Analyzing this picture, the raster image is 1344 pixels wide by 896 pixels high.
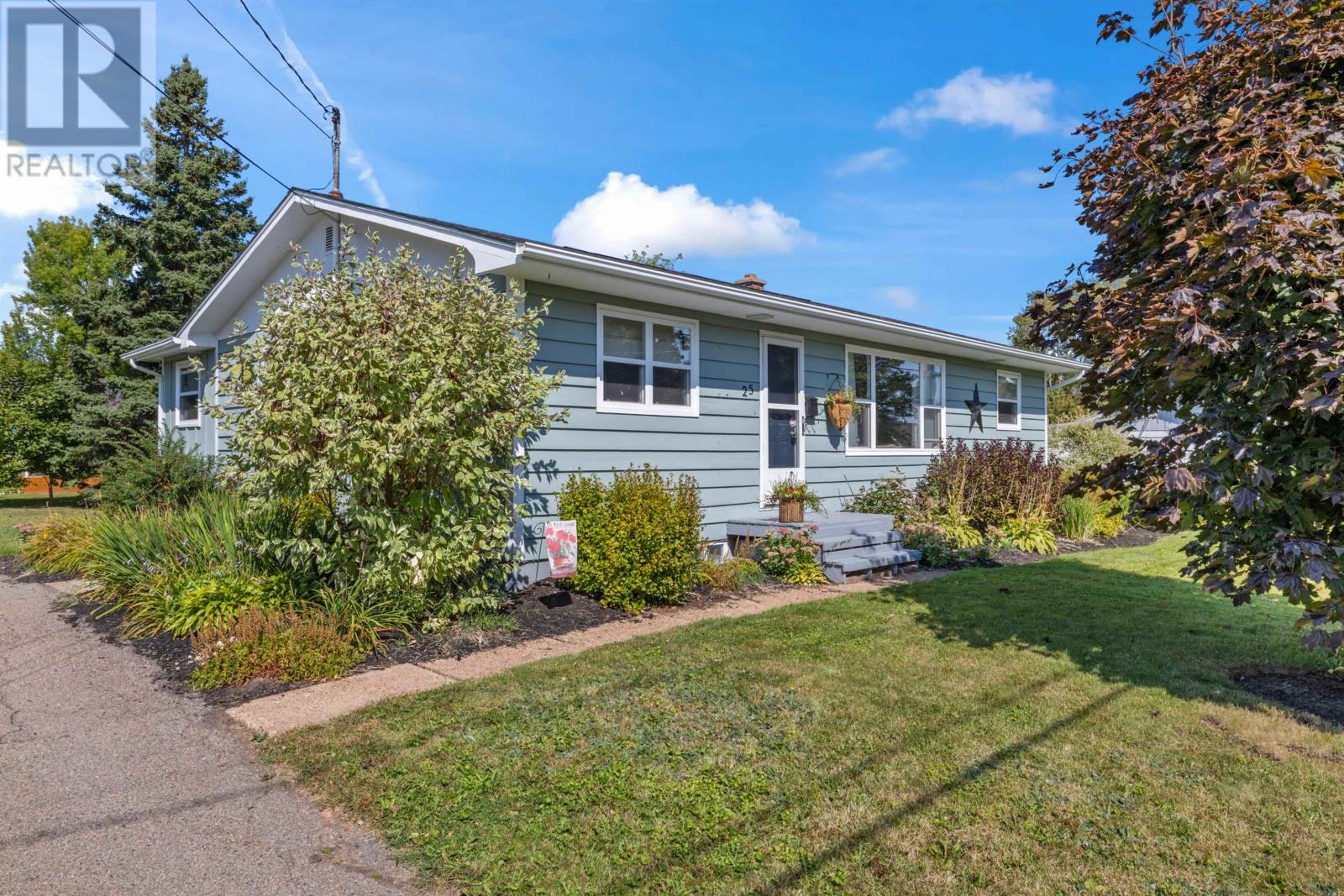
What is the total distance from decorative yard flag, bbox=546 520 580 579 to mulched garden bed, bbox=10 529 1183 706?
378 millimetres

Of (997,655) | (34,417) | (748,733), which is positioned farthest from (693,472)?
(34,417)

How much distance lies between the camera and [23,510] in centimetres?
1688

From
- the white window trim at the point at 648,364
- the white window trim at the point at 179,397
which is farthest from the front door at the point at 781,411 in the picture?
the white window trim at the point at 179,397

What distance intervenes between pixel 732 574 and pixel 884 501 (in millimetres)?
3757

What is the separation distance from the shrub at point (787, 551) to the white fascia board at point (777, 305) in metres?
2.57

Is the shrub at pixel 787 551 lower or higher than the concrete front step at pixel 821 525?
lower

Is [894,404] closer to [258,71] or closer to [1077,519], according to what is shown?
[1077,519]

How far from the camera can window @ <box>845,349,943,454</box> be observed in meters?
10.9

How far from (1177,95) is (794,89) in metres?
9.60

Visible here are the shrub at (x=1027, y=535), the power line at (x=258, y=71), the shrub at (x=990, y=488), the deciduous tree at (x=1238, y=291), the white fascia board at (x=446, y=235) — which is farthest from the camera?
the shrub at (x=990, y=488)

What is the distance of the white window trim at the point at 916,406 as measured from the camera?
34.8 ft

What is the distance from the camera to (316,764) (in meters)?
3.38

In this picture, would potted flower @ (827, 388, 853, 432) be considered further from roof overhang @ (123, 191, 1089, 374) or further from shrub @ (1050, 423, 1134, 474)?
shrub @ (1050, 423, 1134, 474)

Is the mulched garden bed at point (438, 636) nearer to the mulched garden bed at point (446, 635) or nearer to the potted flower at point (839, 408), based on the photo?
the mulched garden bed at point (446, 635)
